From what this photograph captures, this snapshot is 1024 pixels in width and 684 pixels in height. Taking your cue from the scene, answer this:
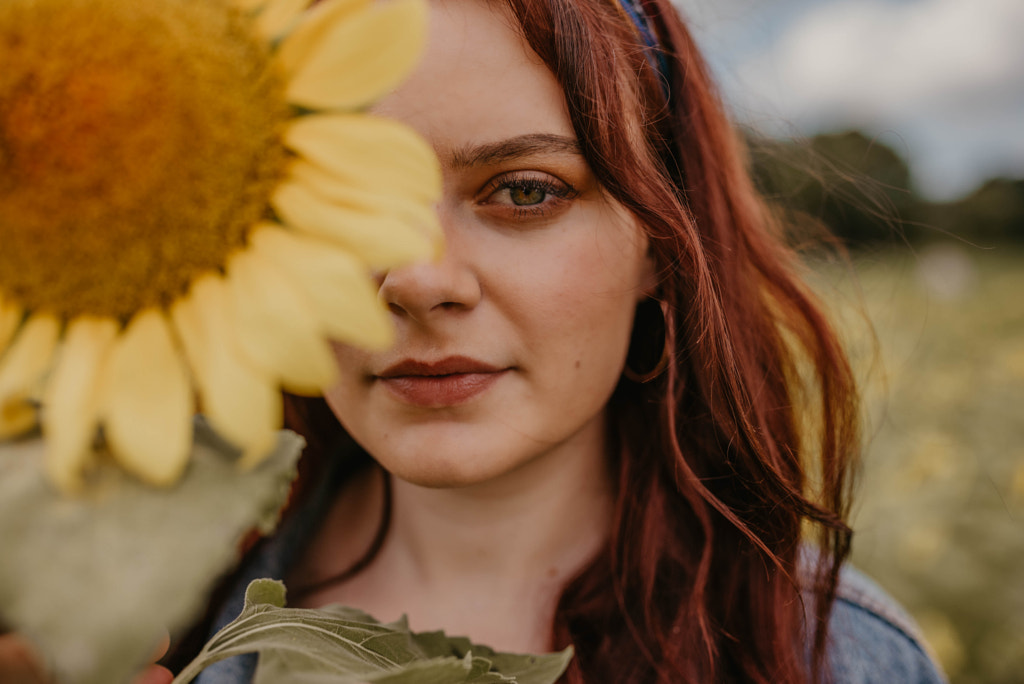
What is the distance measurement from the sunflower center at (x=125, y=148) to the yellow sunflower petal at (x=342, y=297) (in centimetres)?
6

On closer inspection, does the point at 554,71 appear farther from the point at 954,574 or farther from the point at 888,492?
the point at 888,492

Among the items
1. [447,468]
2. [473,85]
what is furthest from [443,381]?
[473,85]

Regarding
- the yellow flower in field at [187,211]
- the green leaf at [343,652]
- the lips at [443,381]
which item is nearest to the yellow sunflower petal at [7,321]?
the yellow flower in field at [187,211]

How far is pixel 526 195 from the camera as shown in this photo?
1035 mm

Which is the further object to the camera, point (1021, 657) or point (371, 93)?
point (1021, 657)

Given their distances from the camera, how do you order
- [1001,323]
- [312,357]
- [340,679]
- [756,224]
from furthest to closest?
[1001,323] → [756,224] → [340,679] → [312,357]

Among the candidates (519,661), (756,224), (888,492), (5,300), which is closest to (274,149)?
(5,300)

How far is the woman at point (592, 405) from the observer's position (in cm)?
100

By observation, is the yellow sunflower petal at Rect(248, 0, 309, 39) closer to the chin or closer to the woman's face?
the woman's face

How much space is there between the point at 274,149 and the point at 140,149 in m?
0.07

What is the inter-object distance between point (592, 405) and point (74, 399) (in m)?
0.88

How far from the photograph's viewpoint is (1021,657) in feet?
7.63

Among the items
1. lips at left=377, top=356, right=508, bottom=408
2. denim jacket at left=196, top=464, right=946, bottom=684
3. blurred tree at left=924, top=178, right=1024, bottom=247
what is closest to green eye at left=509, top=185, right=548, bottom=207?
lips at left=377, top=356, right=508, bottom=408

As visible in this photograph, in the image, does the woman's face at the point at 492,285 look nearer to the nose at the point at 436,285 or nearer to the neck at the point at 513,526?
the nose at the point at 436,285
